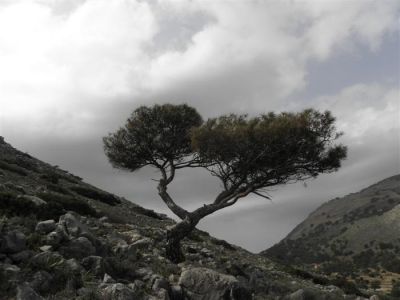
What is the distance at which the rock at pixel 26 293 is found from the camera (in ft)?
34.5

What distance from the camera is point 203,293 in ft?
48.8

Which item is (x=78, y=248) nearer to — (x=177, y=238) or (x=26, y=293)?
(x=26, y=293)

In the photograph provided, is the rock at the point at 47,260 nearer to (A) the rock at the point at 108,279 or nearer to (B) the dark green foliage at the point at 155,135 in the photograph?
(A) the rock at the point at 108,279

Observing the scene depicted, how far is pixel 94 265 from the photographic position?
1412 cm

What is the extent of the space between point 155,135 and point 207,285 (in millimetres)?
16535

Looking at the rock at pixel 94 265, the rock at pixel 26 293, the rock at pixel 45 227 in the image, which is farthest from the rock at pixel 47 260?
the rock at pixel 45 227

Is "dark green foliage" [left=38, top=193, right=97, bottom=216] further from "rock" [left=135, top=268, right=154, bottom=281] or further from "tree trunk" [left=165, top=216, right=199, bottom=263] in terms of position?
"rock" [left=135, top=268, right=154, bottom=281]

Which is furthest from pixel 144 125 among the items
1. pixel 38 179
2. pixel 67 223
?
pixel 67 223

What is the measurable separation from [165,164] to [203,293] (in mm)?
16089

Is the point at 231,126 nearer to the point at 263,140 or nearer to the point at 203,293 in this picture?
the point at 263,140

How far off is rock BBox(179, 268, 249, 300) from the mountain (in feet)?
188

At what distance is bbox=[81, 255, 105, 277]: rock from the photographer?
45.6 feet

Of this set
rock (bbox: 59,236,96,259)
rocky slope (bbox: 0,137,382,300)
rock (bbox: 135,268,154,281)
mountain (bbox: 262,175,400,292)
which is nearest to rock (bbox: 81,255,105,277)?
rocky slope (bbox: 0,137,382,300)

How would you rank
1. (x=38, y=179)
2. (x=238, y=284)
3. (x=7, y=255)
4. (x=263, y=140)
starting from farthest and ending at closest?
(x=38, y=179), (x=263, y=140), (x=238, y=284), (x=7, y=255)
